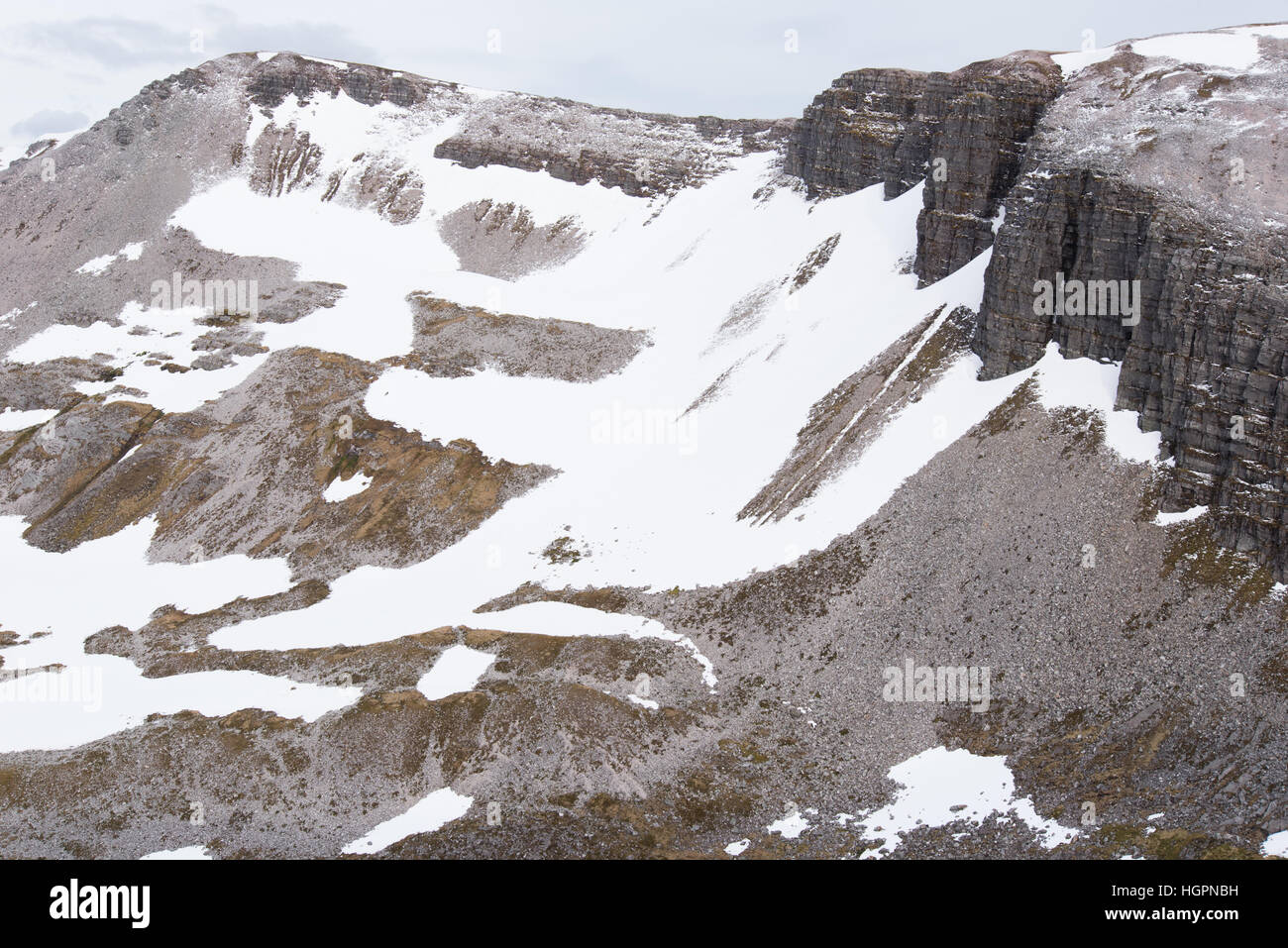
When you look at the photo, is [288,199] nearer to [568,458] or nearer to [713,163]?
[713,163]

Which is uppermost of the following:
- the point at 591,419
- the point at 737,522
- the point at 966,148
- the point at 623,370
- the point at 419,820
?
the point at 966,148

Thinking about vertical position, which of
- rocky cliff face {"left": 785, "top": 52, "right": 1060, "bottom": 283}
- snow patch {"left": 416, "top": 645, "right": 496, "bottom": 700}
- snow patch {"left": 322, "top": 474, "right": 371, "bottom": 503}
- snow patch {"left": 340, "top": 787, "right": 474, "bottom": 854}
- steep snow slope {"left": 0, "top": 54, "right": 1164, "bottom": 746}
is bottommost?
snow patch {"left": 340, "top": 787, "right": 474, "bottom": 854}

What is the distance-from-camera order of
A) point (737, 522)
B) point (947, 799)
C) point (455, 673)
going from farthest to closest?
point (737, 522)
point (455, 673)
point (947, 799)

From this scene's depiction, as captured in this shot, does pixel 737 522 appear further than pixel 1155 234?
Yes

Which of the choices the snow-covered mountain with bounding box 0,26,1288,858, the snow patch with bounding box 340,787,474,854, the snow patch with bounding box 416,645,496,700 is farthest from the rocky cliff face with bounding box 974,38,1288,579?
the snow patch with bounding box 340,787,474,854

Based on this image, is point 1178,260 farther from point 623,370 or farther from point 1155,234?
point 623,370

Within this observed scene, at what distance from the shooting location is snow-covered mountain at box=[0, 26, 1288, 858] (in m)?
34.6

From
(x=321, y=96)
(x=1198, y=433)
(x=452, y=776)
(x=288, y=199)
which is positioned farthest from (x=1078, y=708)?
(x=321, y=96)

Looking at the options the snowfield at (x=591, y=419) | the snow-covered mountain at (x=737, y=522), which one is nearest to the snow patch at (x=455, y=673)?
the snowfield at (x=591, y=419)

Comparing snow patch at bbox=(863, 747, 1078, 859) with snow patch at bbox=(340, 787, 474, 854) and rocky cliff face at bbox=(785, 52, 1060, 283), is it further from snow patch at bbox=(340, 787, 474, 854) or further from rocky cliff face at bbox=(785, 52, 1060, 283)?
rocky cliff face at bbox=(785, 52, 1060, 283)

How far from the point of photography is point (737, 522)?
53000 mm

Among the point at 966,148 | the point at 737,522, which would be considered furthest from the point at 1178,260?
the point at 737,522

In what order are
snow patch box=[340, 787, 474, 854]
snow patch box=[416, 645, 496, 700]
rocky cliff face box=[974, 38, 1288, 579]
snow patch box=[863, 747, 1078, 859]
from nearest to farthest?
snow patch box=[863, 747, 1078, 859]
snow patch box=[340, 787, 474, 854]
rocky cliff face box=[974, 38, 1288, 579]
snow patch box=[416, 645, 496, 700]

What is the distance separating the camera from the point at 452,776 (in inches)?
1469
